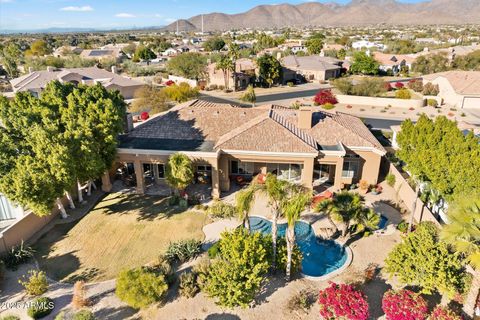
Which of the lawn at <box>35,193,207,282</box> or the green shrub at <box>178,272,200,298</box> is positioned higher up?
the green shrub at <box>178,272,200,298</box>

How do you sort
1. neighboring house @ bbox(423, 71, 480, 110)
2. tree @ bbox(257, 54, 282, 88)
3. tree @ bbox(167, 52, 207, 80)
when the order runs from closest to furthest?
1. neighboring house @ bbox(423, 71, 480, 110)
2. tree @ bbox(257, 54, 282, 88)
3. tree @ bbox(167, 52, 207, 80)

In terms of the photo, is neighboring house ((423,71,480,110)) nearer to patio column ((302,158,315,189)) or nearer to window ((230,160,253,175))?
patio column ((302,158,315,189))

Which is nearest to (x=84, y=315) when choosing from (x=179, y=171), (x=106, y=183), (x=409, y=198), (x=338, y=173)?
(x=179, y=171)

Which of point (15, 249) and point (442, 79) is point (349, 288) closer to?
point (15, 249)

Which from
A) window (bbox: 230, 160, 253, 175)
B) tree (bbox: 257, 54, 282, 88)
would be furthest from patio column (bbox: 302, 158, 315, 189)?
tree (bbox: 257, 54, 282, 88)

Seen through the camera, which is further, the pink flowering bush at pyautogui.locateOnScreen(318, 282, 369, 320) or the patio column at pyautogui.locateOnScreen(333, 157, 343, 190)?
the patio column at pyautogui.locateOnScreen(333, 157, 343, 190)
